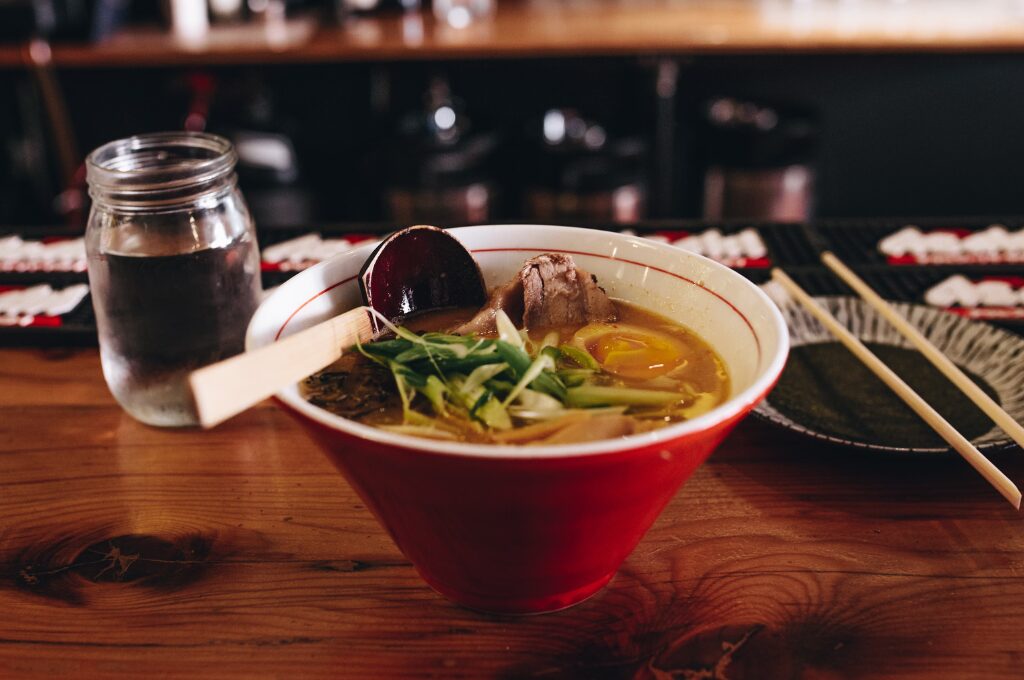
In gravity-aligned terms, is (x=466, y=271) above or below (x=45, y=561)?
above

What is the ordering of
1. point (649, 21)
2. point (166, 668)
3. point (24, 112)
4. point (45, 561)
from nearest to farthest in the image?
point (166, 668) < point (45, 561) < point (649, 21) < point (24, 112)

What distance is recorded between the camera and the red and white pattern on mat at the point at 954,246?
5.52 feet

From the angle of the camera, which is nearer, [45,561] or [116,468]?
[45,561]

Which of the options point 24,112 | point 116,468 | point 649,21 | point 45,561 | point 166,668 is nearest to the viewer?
point 166,668

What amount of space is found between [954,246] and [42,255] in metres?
1.77

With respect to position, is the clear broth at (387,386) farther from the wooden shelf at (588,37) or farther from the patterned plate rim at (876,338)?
the wooden shelf at (588,37)

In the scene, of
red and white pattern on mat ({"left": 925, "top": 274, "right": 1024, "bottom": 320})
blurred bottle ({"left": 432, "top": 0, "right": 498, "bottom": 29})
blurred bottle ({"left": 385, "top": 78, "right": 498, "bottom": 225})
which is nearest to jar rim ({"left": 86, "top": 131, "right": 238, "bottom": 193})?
red and white pattern on mat ({"left": 925, "top": 274, "right": 1024, "bottom": 320})

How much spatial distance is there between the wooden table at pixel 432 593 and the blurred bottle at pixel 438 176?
2573 millimetres

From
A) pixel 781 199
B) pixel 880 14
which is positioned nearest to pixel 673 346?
pixel 781 199

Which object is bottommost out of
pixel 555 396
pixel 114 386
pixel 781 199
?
pixel 781 199

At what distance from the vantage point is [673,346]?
3.45 feet

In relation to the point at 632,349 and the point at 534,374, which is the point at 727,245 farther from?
the point at 534,374

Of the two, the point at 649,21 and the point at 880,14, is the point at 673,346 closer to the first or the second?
the point at 649,21

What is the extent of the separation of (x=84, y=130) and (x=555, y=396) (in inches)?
185
